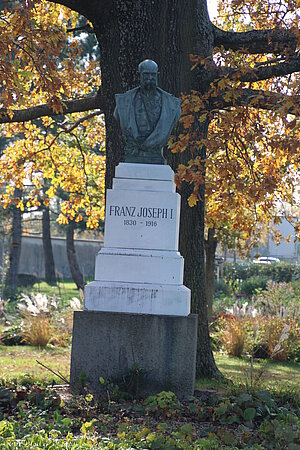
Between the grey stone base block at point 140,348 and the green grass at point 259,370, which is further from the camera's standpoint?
the green grass at point 259,370

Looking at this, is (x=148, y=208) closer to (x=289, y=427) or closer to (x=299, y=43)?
(x=289, y=427)

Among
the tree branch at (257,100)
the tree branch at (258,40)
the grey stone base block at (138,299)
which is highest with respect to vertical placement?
the tree branch at (258,40)

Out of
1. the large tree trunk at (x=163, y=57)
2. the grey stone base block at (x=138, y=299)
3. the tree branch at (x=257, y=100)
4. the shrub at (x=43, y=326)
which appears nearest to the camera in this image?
the grey stone base block at (x=138, y=299)

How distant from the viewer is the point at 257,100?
9859mm

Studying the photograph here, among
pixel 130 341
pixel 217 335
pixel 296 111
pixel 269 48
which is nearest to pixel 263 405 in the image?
pixel 130 341

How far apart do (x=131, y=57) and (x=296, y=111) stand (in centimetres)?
239

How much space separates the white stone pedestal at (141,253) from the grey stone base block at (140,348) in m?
0.22

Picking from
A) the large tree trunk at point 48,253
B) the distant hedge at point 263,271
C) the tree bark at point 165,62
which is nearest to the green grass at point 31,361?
the tree bark at point 165,62

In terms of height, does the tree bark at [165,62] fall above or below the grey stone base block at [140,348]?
above

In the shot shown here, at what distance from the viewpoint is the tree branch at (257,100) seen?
9.50 metres

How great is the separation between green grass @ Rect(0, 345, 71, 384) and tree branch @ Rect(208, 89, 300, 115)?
448 cm

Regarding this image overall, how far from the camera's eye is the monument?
7.34 m

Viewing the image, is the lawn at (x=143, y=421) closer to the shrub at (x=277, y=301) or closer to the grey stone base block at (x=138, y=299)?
the grey stone base block at (x=138, y=299)

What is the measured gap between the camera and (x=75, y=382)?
24.6ft
